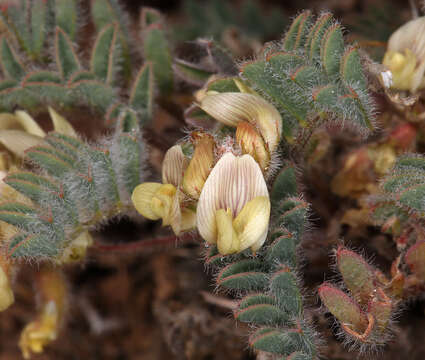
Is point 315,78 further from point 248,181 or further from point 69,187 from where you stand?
point 69,187

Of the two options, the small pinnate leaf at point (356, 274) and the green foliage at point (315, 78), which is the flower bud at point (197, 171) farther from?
the small pinnate leaf at point (356, 274)

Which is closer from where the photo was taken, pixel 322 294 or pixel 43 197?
pixel 322 294

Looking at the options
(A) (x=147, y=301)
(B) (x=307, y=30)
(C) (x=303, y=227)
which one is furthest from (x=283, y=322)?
(A) (x=147, y=301)

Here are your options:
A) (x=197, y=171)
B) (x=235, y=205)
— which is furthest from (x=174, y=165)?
(x=235, y=205)

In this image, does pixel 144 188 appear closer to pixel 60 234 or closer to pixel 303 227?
pixel 60 234

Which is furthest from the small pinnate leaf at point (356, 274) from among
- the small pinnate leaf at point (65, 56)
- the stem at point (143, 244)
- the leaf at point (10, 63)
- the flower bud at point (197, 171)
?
the leaf at point (10, 63)

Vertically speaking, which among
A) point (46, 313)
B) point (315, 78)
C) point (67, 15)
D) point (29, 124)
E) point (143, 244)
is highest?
point (315, 78)
